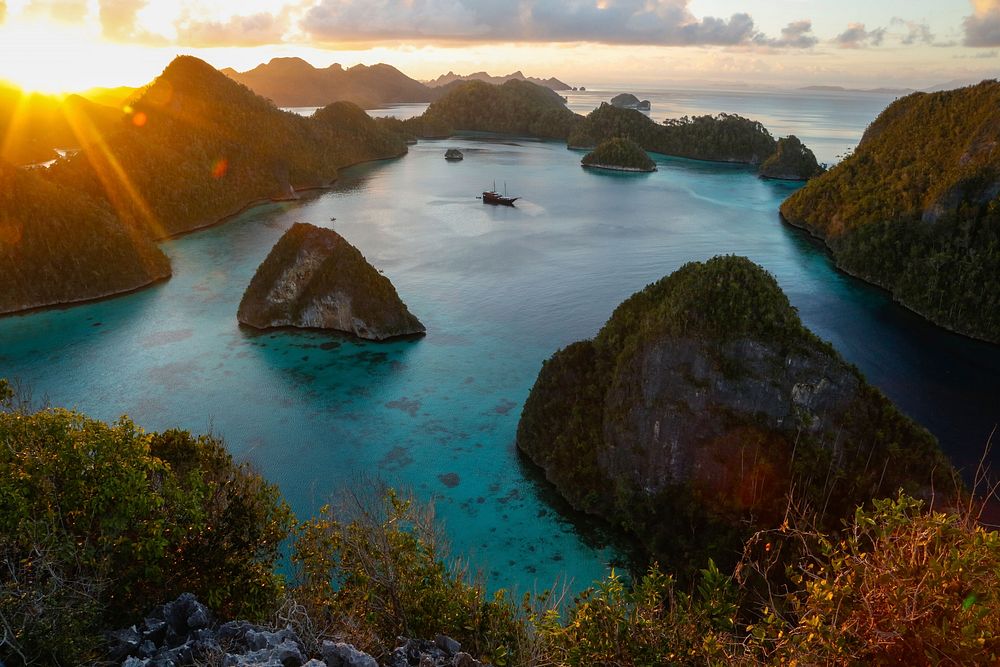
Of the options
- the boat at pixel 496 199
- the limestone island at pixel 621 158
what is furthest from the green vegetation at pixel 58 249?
the limestone island at pixel 621 158

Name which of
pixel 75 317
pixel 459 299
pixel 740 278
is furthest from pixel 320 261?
pixel 740 278

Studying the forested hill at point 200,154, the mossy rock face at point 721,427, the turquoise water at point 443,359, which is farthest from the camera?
the forested hill at point 200,154

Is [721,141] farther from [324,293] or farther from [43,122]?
[43,122]

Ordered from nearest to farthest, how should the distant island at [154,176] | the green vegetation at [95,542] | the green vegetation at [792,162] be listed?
the green vegetation at [95,542] → the distant island at [154,176] → the green vegetation at [792,162]

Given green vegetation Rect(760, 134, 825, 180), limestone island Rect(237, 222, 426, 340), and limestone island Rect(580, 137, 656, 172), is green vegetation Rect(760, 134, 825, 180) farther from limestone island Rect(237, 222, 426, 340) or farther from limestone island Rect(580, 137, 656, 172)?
limestone island Rect(237, 222, 426, 340)

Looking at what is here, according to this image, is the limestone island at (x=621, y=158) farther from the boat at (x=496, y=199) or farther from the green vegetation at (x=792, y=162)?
the boat at (x=496, y=199)

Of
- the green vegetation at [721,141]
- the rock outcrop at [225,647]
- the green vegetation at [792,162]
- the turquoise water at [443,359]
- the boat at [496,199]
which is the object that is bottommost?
the turquoise water at [443,359]
